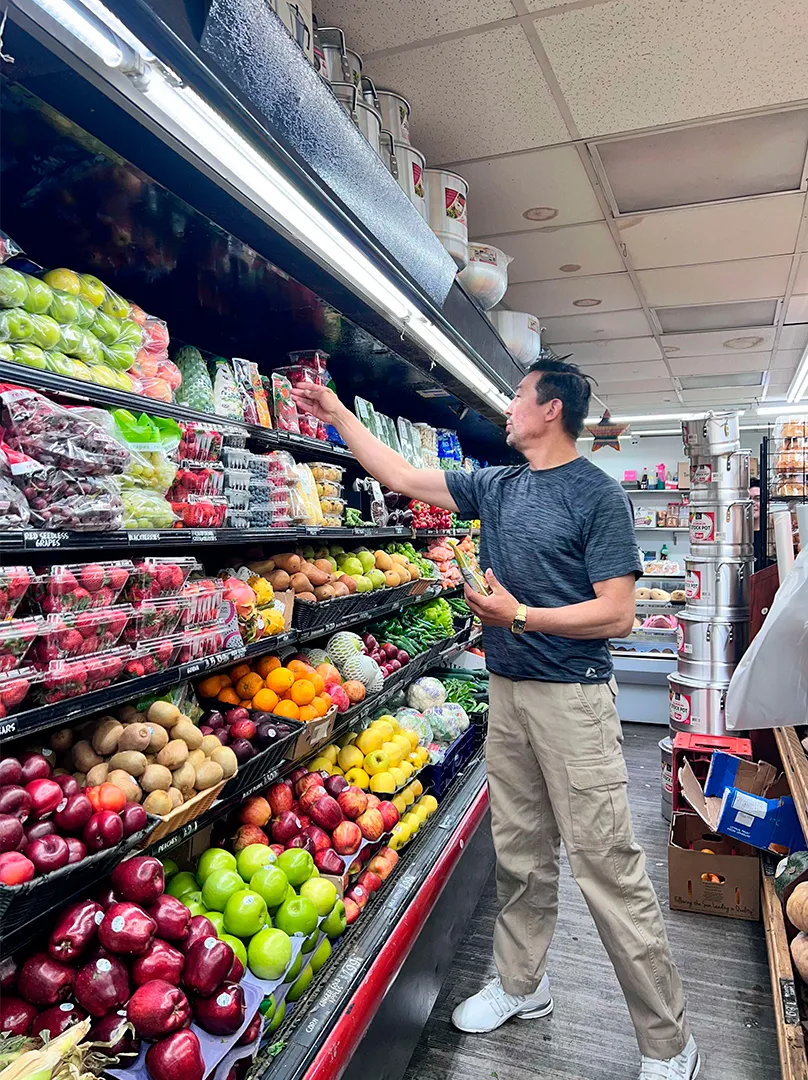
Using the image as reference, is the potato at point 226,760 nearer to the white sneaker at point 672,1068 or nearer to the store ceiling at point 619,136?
the white sneaker at point 672,1068

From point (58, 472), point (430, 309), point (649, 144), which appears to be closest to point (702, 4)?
point (649, 144)

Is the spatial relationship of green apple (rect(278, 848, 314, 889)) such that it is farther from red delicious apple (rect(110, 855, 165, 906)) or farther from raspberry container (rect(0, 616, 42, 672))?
raspberry container (rect(0, 616, 42, 672))

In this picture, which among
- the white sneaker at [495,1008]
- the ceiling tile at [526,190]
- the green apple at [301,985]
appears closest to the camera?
the green apple at [301,985]

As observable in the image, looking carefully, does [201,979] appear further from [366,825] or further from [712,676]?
[712,676]

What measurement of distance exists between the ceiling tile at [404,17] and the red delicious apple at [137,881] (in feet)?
8.52

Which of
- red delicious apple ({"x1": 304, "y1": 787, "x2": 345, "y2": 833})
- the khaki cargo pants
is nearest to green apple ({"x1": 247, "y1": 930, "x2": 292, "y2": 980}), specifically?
red delicious apple ({"x1": 304, "y1": 787, "x2": 345, "y2": 833})

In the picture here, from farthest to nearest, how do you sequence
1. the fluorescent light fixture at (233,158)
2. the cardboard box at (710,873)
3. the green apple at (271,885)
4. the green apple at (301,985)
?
the cardboard box at (710,873), the green apple at (271,885), the green apple at (301,985), the fluorescent light fixture at (233,158)

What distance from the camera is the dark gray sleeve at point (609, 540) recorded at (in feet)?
7.18

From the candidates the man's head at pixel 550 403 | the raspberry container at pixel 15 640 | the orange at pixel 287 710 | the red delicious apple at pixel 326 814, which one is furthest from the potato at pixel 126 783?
Answer: the man's head at pixel 550 403

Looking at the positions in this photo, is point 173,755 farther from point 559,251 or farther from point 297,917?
point 559,251

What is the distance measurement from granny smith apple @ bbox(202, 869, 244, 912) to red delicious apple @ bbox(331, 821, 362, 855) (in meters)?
0.47

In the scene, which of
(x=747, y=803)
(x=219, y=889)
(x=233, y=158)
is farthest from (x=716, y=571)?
(x=233, y=158)

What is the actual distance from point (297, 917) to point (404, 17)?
109 inches

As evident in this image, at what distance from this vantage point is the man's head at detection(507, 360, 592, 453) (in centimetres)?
238
